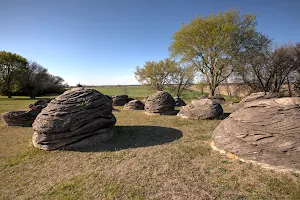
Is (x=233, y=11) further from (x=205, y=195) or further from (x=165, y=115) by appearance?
(x=205, y=195)

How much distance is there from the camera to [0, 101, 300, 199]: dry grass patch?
529cm

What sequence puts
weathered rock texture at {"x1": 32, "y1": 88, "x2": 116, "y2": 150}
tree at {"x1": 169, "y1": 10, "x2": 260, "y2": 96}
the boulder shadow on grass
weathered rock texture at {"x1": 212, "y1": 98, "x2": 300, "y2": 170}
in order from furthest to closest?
tree at {"x1": 169, "y1": 10, "x2": 260, "y2": 96} < the boulder shadow on grass < weathered rock texture at {"x1": 32, "y1": 88, "x2": 116, "y2": 150} < weathered rock texture at {"x1": 212, "y1": 98, "x2": 300, "y2": 170}

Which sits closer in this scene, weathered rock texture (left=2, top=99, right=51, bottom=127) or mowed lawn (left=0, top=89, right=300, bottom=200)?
mowed lawn (left=0, top=89, right=300, bottom=200)

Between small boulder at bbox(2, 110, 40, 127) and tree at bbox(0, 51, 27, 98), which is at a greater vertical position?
tree at bbox(0, 51, 27, 98)

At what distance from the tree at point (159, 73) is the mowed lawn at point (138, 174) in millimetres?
35534

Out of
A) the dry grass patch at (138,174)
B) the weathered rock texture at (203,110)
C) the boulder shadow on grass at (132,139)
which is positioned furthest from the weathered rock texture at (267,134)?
the weathered rock texture at (203,110)

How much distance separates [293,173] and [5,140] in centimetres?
1639

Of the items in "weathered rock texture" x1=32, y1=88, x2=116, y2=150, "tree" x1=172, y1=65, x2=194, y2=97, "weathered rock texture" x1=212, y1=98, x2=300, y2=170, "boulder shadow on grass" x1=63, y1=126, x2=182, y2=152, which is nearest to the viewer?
"weathered rock texture" x1=212, y1=98, x2=300, y2=170

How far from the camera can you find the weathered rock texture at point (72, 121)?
9.08 meters

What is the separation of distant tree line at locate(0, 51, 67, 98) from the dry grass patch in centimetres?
4776

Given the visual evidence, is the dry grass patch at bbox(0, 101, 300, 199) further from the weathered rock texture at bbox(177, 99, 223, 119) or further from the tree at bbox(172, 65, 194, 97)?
the tree at bbox(172, 65, 194, 97)

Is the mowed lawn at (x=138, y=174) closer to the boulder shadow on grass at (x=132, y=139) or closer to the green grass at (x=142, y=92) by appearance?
the boulder shadow on grass at (x=132, y=139)

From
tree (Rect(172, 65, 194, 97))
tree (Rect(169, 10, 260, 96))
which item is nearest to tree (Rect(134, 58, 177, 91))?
tree (Rect(172, 65, 194, 97))

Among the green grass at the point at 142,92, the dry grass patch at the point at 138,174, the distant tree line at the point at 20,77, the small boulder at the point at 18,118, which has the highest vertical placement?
the distant tree line at the point at 20,77
